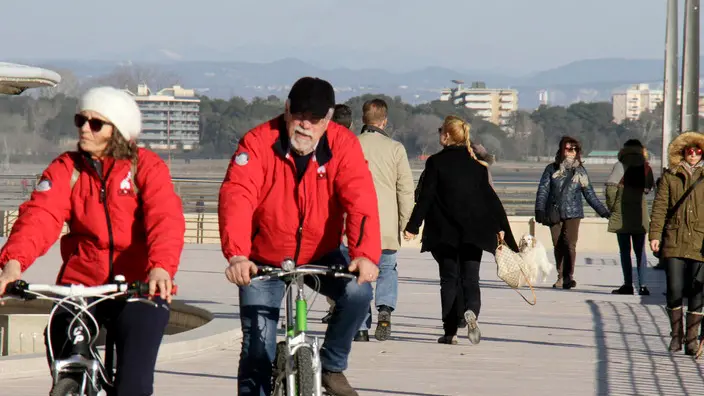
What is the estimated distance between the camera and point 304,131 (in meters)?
6.19

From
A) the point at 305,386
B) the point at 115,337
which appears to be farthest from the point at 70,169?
the point at 305,386

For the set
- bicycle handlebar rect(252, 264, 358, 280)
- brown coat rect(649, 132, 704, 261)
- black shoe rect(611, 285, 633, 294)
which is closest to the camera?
bicycle handlebar rect(252, 264, 358, 280)

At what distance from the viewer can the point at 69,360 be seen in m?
5.41

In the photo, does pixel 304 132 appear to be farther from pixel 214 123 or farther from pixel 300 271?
pixel 214 123

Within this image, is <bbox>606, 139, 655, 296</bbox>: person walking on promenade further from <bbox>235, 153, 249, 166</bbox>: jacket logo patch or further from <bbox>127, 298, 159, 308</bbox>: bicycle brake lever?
<bbox>127, 298, 159, 308</bbox>: bicycle brake lever

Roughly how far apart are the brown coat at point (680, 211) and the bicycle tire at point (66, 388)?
5938 millimetres

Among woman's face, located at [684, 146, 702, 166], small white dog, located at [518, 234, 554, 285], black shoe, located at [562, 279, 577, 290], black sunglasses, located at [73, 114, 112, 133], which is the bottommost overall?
black shoe, located at [562, 279, 577, 290]

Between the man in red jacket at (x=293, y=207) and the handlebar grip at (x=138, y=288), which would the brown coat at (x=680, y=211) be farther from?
the handlebar grip at (x=138, y=288)

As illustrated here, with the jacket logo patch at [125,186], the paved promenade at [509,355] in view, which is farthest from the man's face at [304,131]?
the paved promenade at [509,355]

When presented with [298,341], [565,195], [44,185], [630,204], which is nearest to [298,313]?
[298,341]

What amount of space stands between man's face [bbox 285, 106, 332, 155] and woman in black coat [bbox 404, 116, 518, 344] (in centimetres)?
488

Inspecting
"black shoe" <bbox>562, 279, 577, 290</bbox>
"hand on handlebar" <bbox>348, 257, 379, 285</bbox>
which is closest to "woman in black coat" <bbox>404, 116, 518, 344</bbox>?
"hand on handlebar" <bbox>348, 257, 379, 285</bbox>

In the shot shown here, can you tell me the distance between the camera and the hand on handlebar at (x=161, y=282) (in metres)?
5.33

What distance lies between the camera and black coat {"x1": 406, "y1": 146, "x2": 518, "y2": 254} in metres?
11.1
